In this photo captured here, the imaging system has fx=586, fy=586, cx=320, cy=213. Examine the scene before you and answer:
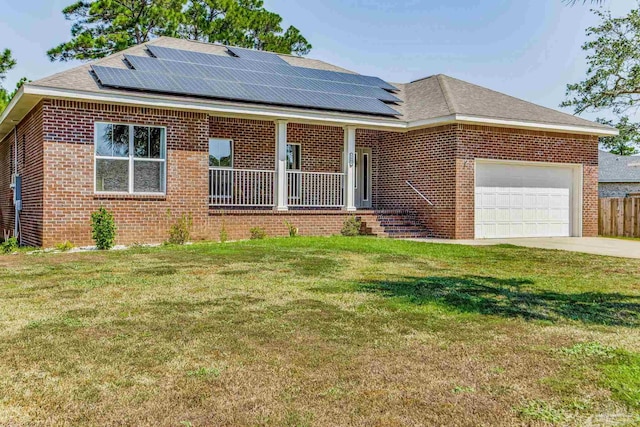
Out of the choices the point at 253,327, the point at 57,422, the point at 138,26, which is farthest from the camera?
the point at 138,26

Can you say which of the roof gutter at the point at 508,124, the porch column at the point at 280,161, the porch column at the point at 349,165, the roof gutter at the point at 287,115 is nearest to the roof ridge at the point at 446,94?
the roof gutter at the point at 508,124

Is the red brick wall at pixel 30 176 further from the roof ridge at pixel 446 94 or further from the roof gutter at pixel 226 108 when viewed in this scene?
the roof ridge at pixel 446 94

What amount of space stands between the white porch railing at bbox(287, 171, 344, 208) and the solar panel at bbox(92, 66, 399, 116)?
2.19 m

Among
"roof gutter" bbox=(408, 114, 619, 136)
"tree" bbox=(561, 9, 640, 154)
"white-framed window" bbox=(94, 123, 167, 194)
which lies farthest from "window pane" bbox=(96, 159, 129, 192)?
"tree" bbox=(561, 9, 640, 154)

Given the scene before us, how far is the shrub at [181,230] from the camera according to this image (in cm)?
1420

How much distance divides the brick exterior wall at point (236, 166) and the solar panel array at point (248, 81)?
870mm

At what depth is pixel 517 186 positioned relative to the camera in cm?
1806

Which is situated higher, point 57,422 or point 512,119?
point 512,119

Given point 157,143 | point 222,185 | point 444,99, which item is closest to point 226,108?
point 157,143

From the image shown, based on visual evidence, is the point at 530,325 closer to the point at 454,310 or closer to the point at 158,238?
the point at 454,310

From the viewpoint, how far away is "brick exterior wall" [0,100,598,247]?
44.5 ft

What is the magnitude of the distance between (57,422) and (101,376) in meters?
0.78

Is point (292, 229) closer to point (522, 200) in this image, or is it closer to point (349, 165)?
point (349, 165)

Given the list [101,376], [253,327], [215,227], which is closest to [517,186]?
[215,227]
